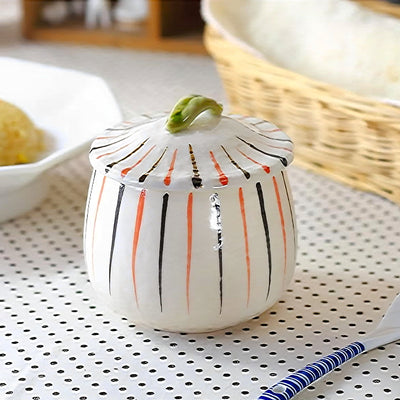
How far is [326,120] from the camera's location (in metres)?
0.89

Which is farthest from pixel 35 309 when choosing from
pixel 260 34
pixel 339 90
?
pixel 260 34

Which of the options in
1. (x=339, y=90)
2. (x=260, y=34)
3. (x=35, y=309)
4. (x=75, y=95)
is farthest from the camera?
(x=260, y=34)

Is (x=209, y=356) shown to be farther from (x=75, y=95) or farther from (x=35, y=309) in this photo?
(x=75, y=95)

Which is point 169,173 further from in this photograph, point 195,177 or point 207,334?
point 207,334

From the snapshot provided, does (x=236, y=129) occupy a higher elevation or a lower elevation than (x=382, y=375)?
higher

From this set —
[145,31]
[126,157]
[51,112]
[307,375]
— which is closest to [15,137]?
[51,112]

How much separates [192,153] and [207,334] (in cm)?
15

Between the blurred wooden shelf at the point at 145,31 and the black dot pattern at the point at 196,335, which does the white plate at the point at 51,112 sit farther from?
the blurred wooden shelf at the point at 145,31

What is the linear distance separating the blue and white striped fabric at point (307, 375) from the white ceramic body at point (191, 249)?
72mm

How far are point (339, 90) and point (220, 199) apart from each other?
1.01 feet

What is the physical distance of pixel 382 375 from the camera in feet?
1.96

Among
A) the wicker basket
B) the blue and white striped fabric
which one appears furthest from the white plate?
the blue and white striped fabric

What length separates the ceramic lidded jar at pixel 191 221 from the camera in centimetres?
60

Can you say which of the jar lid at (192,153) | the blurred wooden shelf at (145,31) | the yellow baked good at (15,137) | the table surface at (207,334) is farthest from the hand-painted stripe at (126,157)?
the blurred wooden shelf at (145,31)
